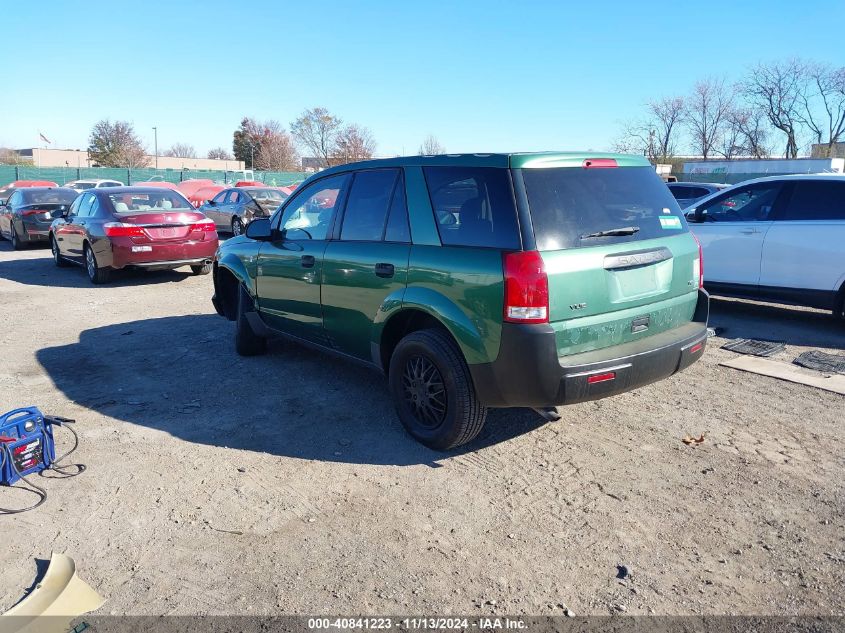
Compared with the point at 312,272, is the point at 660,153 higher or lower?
higher

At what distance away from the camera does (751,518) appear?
3.35 metres

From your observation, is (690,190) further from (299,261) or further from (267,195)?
(267,195)

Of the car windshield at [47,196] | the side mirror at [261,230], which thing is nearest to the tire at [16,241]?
the car windshield at [47,196]

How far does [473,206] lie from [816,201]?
5.50 meters

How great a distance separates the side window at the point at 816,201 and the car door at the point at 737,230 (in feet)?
0.69

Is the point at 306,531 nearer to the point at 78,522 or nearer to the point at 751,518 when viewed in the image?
the point at 78,522

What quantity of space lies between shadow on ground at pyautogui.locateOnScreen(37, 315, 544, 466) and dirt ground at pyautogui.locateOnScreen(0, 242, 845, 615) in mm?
25

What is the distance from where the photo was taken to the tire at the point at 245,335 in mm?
6215

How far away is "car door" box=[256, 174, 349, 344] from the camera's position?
512 centimetres

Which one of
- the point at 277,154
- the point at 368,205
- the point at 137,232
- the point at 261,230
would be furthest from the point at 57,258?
the point at 277,154

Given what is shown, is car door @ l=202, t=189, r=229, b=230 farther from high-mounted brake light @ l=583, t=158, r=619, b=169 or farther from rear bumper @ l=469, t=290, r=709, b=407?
rear bumper @ l=469, t=290, r=709, b=407

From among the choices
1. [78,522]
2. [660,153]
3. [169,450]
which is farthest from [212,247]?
[660,153]

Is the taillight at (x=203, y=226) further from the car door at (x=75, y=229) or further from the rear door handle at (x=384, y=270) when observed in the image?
the rear door handle at (x=384, y=270)

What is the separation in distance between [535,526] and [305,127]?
2639 inches
